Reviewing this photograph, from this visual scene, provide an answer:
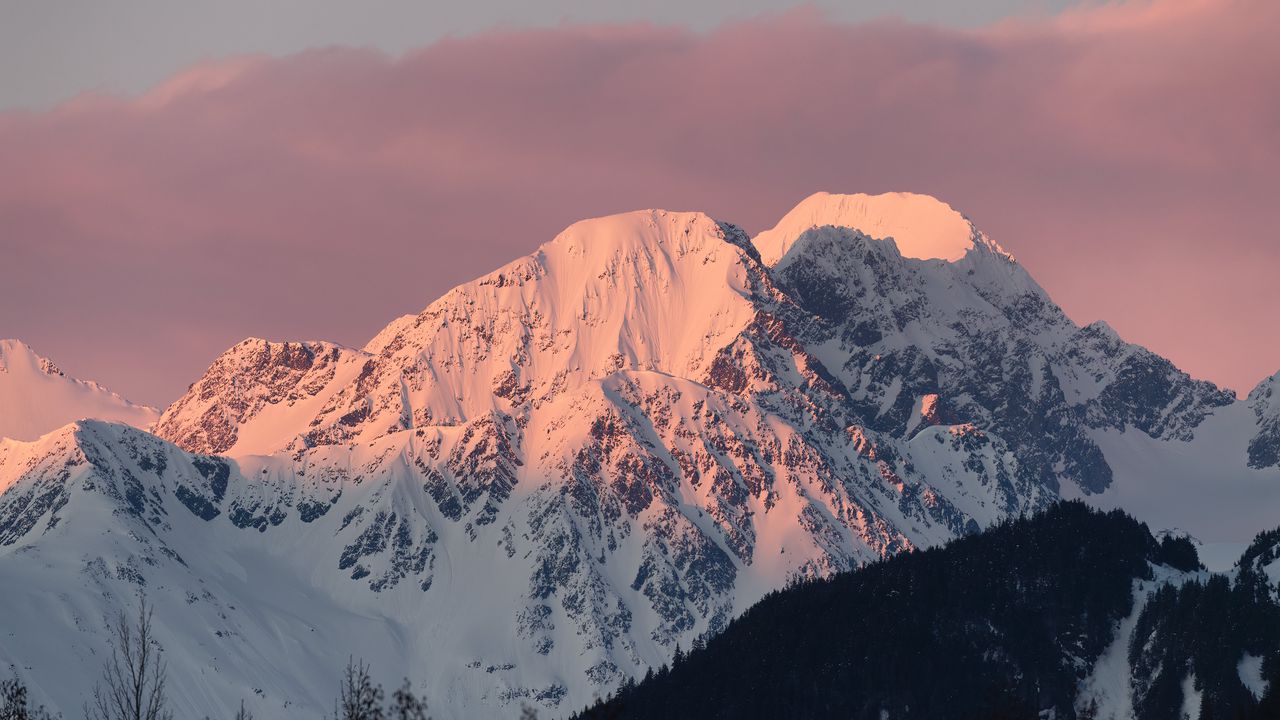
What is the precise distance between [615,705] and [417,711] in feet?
32.3

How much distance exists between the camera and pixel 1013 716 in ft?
476

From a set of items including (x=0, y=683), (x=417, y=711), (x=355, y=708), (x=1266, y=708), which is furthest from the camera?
(x=1266, y=708)

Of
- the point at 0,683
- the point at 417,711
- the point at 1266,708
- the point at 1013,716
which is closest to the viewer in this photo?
the point at 417,711

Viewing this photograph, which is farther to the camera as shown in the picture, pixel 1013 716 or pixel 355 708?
pixel 1013 716

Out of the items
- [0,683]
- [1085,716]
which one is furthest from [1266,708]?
[0,683]

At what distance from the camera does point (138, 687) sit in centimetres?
14500

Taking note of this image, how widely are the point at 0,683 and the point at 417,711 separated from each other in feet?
165

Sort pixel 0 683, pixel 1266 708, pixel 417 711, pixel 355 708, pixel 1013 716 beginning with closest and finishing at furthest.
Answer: pixel 417 711 → pixel 355 708 → pixel 1013 716 → pixel 0 683 → pixel 1266 708

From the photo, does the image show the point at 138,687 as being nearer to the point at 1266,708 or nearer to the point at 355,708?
the point at 355,708

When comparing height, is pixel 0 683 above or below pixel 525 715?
above

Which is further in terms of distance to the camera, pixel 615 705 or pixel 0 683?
pixel 0 683

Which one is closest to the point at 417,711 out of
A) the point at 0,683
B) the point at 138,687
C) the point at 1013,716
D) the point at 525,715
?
the point at 525,715

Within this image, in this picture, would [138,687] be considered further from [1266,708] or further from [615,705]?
[1266,708]

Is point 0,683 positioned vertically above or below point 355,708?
above
